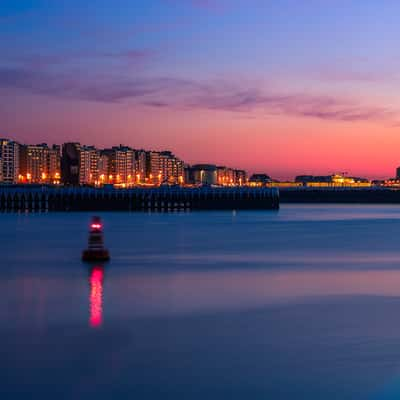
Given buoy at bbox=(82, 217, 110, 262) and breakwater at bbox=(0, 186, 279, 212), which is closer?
buoy at bbox=(82, 217, 110, 262)

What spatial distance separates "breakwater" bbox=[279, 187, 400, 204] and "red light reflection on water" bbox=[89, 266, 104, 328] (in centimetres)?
10468

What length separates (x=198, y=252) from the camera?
3691cm

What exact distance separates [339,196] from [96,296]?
382 feet

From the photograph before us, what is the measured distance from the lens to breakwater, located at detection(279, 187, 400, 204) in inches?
5133

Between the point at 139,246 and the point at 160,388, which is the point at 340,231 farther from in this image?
the point at 160,388

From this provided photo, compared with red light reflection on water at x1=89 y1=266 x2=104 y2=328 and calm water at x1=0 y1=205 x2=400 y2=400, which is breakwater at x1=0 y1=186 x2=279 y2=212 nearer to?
calm water at x1=0 y1=205 x2=400 y2=400

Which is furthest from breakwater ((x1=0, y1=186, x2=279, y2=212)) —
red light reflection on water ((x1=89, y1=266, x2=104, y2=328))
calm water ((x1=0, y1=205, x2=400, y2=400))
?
red light reflection on water ((x1=89, y1=266, x2=104, y2=328))

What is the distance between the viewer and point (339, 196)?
134m

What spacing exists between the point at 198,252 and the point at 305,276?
11242mm

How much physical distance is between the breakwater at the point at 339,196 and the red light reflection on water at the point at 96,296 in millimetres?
104680

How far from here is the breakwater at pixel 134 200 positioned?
88000 mm

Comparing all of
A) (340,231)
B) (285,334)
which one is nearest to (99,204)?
(340,231)

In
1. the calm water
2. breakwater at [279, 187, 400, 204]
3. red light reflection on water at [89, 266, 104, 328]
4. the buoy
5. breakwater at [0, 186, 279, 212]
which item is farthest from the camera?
breakwater at [279, 187, 400, 204]

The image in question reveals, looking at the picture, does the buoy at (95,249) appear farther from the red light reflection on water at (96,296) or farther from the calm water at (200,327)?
the red light reflection on water at (96,296)
